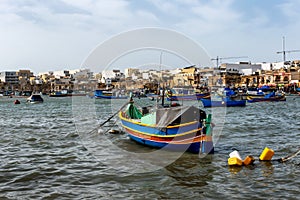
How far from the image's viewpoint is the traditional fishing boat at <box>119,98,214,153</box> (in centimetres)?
1473

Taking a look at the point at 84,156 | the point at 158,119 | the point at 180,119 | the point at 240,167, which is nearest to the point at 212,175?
the point at 240,167

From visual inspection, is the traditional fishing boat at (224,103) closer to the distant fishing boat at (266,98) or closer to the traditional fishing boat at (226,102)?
the traditional fishing boat at (226,102)

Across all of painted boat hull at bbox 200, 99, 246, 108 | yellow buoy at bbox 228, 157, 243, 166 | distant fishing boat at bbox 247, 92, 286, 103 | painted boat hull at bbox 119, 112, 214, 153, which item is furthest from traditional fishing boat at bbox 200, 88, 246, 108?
yellow buoy at bbox 228, 157, 243, 166

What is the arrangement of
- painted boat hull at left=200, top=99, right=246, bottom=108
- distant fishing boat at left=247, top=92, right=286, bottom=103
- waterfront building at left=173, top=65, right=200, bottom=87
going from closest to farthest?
painted boat hull at left=200, top=99, right=246, bottom=108 < distant fishing boat at left=247, top=92, right=286, bottom=103 < waterfront building at left=173, top=65, right=200, bottom=87

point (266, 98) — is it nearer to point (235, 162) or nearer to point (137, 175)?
point (235, 162)

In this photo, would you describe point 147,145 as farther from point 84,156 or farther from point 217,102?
point 217,102

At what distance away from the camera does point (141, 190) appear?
11.0m

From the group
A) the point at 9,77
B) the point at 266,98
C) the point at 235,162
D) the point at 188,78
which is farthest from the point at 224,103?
the point at 9,77

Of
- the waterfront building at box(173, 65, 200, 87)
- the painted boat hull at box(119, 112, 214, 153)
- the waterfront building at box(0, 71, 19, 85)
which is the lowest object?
the painted boat hull at box(119, 112, 214, 153)

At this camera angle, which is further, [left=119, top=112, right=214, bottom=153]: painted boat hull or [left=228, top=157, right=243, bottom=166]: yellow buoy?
[left=119, top=112, right=214, bottom=153]: painted boat hull

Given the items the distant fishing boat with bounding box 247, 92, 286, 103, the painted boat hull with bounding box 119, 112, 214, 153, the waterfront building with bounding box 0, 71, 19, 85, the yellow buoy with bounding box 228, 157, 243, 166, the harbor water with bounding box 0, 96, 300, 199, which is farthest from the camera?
the waterfront building with bounding box 0, 71, 19, 85

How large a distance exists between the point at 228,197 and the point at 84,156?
7.83 meters

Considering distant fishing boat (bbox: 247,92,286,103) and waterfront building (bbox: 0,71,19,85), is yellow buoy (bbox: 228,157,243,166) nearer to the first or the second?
distant fishing boat (bbox: 247,92,286,103)

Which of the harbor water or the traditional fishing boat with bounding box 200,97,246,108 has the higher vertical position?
the traditional fishing boat with bounding box 200,97,246,108
